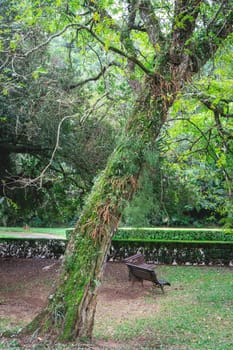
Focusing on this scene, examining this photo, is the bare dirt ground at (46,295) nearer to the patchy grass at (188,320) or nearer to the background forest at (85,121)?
the patchy grass at (188,320)

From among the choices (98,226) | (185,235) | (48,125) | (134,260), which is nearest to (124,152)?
(98,226)

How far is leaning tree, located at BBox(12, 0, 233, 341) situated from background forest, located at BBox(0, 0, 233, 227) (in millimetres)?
242

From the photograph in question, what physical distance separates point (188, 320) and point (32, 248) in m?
9.74

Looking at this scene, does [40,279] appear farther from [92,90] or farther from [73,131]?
[92,90]

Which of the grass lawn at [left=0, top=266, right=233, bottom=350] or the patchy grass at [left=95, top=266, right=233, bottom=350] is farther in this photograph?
the patchy grass at [left=95, top=266, right=233, bottom=350]

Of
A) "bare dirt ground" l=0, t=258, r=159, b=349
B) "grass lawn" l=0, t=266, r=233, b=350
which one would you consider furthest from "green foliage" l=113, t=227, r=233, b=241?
"grass lawn" l=0, t=266, r=233, b=350

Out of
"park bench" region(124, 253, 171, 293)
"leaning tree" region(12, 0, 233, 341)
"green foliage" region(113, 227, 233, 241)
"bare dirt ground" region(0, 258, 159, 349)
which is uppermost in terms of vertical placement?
"leaning tree" region(12, 0, 233, 341)

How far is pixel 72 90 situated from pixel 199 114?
310cm

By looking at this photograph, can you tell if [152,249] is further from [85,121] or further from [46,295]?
[85,121]

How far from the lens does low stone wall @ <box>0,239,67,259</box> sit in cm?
1586

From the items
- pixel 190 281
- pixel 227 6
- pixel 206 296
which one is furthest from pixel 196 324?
pixel 227 6

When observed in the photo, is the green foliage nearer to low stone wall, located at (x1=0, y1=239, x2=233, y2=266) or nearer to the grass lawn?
low stone wall, located at (x1=0, y1=239, x2=233, y2=266)

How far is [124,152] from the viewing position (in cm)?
504

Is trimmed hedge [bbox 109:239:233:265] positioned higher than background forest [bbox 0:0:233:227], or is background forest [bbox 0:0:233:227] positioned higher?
background forest [bbox 0:0:233:227]
